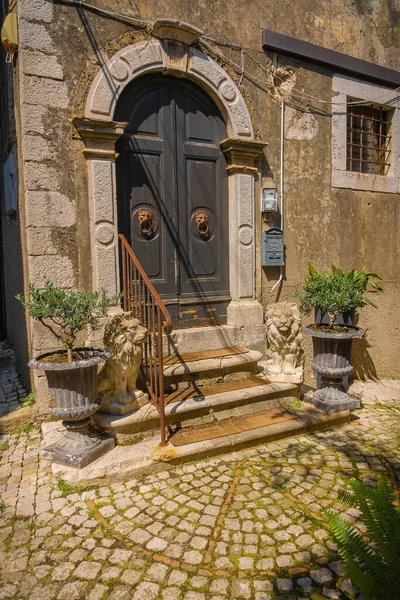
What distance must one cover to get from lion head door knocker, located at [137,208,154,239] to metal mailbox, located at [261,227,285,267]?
150cm

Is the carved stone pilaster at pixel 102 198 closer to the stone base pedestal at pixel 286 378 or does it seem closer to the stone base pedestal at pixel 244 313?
the stone base pedestal at pixel 244 313

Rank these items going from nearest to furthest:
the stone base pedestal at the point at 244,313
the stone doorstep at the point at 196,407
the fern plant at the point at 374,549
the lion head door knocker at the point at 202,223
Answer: the fern plant at the point at 374,549
the stone doorstep at the point at 196,407
the lion head door knocker at the point at 202,223
the stone base pedestal at the point at 244,313

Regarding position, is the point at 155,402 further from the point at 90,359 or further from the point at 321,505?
the point at 321,505

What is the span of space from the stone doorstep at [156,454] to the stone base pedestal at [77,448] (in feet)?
0.15

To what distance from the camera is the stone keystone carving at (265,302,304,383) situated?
13.6 ft

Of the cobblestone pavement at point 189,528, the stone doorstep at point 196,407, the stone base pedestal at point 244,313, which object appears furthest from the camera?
the stone base pedestal at point 244,313

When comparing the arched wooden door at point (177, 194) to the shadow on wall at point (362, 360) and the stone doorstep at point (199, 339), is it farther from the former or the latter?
the shadow on wall at point (362, 360)

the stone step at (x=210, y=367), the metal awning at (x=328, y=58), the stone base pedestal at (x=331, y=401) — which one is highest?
the metal awning at (x=328, y=58)

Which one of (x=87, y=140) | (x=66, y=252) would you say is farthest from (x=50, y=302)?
(x=87, y=140)

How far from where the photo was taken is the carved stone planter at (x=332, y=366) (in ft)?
13.3

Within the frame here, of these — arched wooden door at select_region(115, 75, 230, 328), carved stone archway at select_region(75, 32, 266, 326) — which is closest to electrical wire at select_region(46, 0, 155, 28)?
carved stone archway at select_region(75, 32, 266, 326)

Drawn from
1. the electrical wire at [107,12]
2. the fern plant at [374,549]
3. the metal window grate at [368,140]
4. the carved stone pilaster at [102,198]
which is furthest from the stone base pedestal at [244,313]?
the electrical wire at [107,12]

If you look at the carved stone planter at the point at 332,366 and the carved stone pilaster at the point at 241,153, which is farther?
the carved stone pilaster at the point at 241,153

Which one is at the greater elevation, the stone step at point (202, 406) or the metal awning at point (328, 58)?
the metal awning at point (328, 58)
